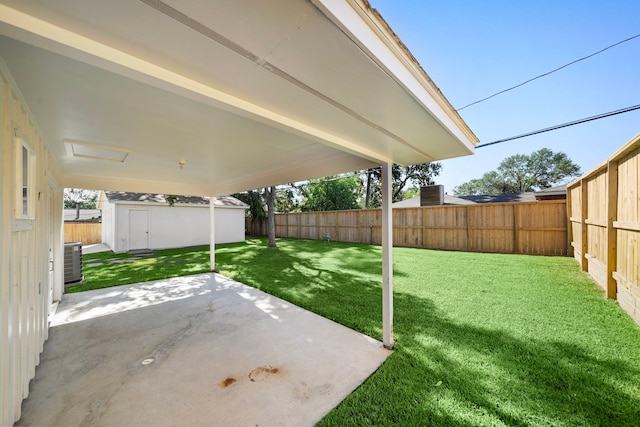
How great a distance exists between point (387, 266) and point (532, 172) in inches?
1558

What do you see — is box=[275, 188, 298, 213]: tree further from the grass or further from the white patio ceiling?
the white patio ceiling

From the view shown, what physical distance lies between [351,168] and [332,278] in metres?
3.43

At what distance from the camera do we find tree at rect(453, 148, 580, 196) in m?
29.7

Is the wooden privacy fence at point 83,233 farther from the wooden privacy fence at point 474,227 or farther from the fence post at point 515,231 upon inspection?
the fence post at point 515,231

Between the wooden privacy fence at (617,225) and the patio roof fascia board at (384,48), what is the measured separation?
3396mm

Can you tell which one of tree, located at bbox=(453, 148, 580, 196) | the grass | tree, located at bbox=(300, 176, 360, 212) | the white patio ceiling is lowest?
the grass

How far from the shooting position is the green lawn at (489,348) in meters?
1.90

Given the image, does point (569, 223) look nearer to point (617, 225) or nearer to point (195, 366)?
point (617, 225)

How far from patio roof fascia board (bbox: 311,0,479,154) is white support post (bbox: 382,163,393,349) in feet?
3.69

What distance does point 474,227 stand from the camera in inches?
372

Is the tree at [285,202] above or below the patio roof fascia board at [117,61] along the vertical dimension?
above

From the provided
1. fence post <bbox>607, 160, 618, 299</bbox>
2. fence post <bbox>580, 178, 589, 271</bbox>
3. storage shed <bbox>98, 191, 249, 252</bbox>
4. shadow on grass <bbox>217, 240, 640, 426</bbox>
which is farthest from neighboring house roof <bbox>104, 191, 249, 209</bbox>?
fence post <bbox>580, 178, 589, 271</bbox>

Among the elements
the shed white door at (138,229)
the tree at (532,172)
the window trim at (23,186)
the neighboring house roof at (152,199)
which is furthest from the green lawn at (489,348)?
the tree at (532,172)

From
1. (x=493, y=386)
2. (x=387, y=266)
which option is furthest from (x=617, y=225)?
(x=387, y=266)
